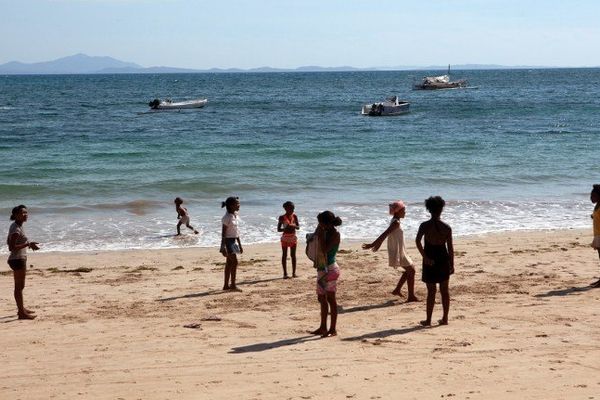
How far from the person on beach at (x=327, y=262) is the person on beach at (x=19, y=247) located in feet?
11.0

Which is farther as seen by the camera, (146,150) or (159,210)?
(146,150)

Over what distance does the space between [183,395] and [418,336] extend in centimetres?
285

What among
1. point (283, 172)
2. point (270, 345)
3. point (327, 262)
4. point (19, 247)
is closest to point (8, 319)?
point (19, 247)

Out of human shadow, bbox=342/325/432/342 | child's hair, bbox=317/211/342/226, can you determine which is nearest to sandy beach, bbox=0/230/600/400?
human shadow, bbox=342/325/432/342

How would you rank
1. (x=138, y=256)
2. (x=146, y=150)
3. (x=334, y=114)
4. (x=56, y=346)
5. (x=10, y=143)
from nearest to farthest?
(x=56, y=346)
(x=138, y=256)
(x=146, y=150)
(x=10, y=143)
(x=334, y=114)

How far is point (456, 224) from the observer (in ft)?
59.7

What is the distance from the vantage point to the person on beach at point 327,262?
8.71 m

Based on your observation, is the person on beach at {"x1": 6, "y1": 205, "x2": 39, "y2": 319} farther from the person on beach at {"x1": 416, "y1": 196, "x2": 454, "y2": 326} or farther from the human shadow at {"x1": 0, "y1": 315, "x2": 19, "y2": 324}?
the person on beach at {"x1": 416, "y1": 196, "x2": 454, "y2": 326}

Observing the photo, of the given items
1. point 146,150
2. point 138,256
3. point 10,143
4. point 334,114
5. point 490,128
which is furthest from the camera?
point 334,114

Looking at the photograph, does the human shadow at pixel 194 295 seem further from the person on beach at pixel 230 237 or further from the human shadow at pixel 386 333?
the human shadow at pixel 386 333

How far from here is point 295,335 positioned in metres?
9.14

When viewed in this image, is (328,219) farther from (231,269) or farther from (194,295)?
(194,295)

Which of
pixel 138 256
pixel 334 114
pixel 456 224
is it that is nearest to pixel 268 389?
pixel 138 256

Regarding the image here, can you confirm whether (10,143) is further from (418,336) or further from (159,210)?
(418,336)
